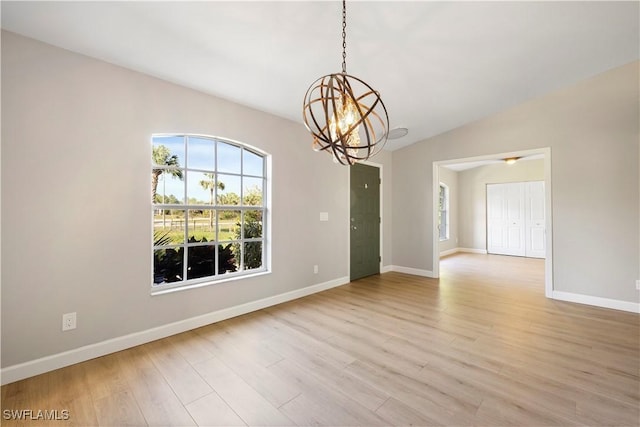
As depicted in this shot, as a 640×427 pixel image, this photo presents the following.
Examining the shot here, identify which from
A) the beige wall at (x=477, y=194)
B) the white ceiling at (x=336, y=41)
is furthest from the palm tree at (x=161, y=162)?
the beige wall at (x=477, y=194)

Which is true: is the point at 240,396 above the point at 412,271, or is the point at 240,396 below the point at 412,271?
below

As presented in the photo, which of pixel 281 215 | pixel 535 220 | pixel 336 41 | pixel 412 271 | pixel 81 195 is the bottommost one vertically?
pixel 412 271

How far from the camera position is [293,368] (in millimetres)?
2176

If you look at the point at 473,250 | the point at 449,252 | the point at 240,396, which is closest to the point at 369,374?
the point at 240,396

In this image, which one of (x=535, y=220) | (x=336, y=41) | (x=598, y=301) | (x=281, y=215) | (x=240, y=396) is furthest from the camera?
(x=535, y=220)

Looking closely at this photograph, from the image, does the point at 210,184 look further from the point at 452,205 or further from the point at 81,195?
the point at 452,205

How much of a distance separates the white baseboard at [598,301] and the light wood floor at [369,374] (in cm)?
18

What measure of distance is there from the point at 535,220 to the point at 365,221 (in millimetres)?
5182

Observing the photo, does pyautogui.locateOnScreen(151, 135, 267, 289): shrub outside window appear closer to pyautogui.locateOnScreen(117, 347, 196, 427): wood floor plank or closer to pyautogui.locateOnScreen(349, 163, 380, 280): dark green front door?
pyautogui.locateOnScreen(117, 347, 196, 427): wood floor plank

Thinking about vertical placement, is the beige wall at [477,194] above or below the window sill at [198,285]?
above

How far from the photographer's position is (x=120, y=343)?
2.47m

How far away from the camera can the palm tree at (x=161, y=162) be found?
2.83 metres

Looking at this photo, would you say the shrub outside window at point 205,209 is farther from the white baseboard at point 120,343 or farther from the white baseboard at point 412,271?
the white baseboard at point 412,271

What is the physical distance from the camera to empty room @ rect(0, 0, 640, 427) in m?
1.86
